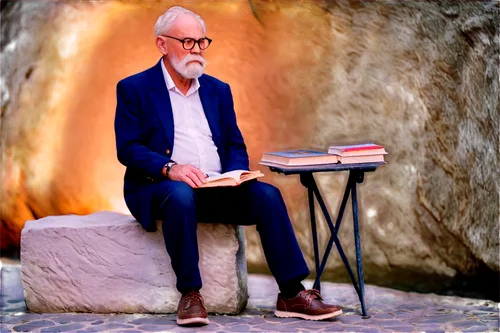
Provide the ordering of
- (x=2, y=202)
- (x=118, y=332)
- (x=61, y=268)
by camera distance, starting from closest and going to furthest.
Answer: (x=118, y=332) < (x=61, y=268) < (x=2, y=202)

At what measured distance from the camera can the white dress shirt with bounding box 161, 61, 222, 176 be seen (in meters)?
5.23

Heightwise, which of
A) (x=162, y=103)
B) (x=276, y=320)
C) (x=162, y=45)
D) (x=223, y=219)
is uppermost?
(x=162, y=45)

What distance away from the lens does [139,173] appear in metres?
5.08

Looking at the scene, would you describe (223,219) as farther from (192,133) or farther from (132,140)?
(132,140)

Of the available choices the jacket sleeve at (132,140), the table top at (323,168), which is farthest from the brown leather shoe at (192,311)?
the table top at (323,168)

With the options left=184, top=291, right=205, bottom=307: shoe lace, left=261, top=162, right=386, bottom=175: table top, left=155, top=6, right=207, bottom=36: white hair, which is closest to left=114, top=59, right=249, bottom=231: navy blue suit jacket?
left=155, top=6, right=207, bottom=36: white hair

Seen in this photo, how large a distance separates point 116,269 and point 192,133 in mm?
943

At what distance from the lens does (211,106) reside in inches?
211

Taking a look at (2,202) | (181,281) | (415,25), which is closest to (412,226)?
(415,25)

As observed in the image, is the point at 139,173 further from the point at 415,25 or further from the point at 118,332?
the point at 415,25

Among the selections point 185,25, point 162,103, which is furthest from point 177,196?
point 185,25

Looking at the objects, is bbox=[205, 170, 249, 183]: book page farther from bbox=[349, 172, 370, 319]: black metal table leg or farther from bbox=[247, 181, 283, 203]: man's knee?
bbox=[349, 172, 370, 319]: black metal table leg

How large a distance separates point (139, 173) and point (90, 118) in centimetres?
222

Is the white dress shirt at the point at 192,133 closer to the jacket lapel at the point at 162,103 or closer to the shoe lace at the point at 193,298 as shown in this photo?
the jacket lapel at the point at 162,103
